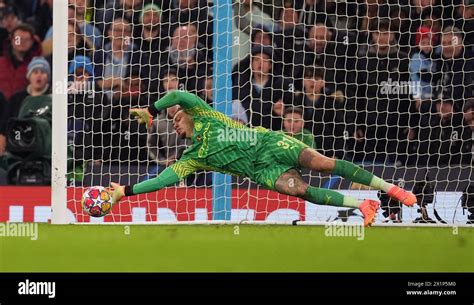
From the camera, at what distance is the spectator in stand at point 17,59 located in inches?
420

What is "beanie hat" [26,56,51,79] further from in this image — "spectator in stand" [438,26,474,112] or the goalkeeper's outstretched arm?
"spectator in stand" [438,26,474,112]

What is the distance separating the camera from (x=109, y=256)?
8234mm

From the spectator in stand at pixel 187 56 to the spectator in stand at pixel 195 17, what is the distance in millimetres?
61

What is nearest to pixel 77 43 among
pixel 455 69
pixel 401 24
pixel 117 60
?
pixel 117 60

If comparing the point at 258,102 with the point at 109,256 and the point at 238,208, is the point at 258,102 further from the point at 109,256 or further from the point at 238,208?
the point at 109,256

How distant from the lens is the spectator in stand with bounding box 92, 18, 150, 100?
9.94 meters

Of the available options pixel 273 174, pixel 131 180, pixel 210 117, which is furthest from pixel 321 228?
pixel 131 180

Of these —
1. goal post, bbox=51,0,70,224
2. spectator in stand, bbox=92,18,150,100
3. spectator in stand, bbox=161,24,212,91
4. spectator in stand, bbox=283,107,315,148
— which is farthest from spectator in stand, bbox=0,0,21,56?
spectator in stand, bbox=283,107,315,148

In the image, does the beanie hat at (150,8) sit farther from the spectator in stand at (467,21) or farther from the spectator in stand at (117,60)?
the spectator in stand at (467,21)

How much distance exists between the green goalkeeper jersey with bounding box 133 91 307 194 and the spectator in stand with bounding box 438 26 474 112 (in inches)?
78.2

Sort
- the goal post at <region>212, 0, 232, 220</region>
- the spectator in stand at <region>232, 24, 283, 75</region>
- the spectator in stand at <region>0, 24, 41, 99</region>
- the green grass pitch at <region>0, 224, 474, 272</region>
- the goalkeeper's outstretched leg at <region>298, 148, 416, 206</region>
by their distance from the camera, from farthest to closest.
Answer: the spectator in stand at <region>0, 24, 41, 99</region>
the spectator in stand at <region>232, 24, 283, 75</region>
the goal post at <region>212, 0, 232, 220</region>
the goalkeeper's outstretched leg at <region>298, 148, 416, 206</region>
the green grass pitch at <region>0, 224, 474, 272</region>

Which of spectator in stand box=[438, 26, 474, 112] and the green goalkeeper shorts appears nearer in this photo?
the green goalkeeper shorts

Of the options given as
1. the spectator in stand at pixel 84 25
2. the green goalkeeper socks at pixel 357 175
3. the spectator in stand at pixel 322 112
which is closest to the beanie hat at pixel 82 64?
the spectator in stand at pixel 84 25

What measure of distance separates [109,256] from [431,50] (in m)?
3.85
